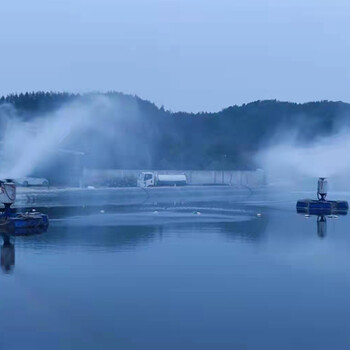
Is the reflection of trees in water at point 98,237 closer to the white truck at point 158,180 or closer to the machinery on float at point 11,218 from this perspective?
the machinery on float at point 11,218

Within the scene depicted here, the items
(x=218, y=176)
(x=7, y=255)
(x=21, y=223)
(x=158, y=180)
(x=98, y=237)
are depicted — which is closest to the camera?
(x=7, y=255)

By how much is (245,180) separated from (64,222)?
39.4m

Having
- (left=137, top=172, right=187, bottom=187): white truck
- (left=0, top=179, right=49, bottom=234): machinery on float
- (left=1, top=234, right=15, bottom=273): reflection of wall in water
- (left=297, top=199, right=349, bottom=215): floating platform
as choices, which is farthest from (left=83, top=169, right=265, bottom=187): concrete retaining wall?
(left=1, top=234, right=15, bottom=273): reflection of wall in water

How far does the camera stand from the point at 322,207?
93.8 ft

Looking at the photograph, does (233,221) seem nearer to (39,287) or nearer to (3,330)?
(39,287)

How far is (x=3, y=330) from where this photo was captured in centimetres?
814

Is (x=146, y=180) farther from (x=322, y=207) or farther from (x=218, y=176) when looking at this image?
(x=322, y=207)

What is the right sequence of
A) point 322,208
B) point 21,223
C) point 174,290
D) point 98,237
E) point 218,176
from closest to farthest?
point 174,290 < point 98,237 < point 21,223 < point 322,208 < point 218,176

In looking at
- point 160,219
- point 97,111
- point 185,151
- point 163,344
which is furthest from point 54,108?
point 163,344

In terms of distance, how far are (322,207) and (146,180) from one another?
22.3m

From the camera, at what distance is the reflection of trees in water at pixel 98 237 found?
16.0m

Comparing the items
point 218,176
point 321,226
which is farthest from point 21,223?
point 218,176

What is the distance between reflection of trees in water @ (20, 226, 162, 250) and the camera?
16047 millimetres

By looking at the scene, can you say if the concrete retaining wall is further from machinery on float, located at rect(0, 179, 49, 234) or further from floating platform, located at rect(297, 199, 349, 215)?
machinery on float, located at rect(0, 179, 49, 234)
